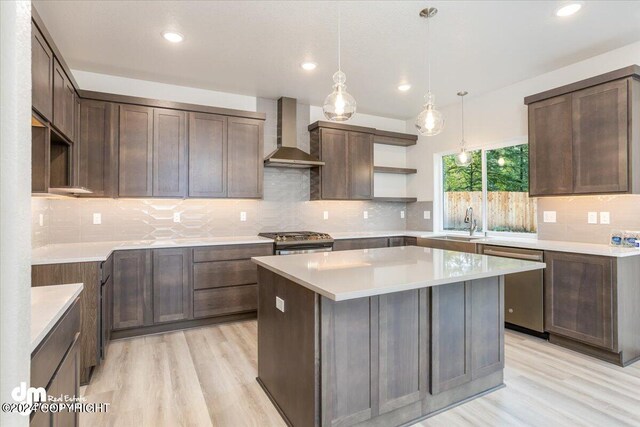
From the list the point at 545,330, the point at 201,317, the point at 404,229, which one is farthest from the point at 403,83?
the point at 201,317

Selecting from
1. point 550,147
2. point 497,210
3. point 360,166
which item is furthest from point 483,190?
point 360,166

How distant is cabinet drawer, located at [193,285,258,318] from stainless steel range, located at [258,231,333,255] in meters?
0.56

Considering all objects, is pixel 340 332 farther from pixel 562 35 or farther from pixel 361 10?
pixel 562 35

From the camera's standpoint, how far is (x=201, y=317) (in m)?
3.69

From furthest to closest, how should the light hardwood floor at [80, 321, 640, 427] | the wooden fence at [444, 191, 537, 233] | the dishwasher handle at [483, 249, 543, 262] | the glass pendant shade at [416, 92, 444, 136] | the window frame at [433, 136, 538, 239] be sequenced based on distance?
the window frame at [433, 136, 538, 239] → the wooden fence at [444, 191, 537, 233] → the dishwasher handle at [483, 249, 543, 262] → the glass pendant shade at [416, 92, 444, 136] → the light hardwood floor at [80, 321, 640, 427]

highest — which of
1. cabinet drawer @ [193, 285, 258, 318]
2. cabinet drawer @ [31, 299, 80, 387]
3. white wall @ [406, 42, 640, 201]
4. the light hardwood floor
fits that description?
white wall @ [406, 42, 640, 201]

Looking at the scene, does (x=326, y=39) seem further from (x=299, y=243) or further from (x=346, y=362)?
(x=346, y=362)

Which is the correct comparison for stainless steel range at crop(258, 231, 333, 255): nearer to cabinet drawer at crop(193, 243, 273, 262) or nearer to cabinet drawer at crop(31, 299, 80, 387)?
cabinet drawer at crop(193, 243, 273, 262)

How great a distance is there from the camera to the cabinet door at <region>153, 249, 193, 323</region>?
3.48 m

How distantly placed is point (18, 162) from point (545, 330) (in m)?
3.99

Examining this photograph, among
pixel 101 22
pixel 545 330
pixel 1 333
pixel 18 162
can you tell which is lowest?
pixel 545 330

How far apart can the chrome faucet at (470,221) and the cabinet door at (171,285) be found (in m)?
3.57

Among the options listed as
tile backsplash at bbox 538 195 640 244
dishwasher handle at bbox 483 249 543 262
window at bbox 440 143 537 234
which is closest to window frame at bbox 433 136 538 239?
window at bbox 440 143 537 234

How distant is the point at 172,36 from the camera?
293 centimetres
